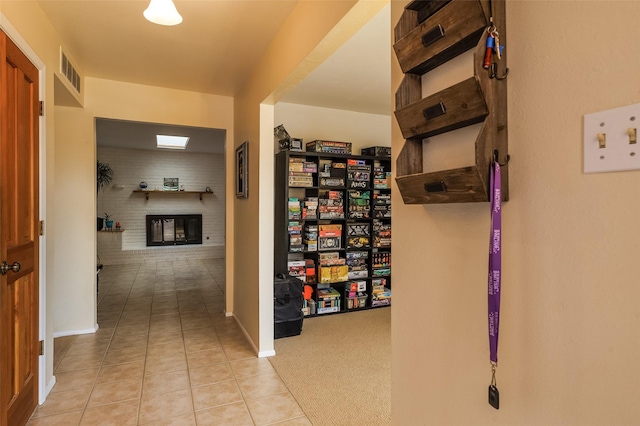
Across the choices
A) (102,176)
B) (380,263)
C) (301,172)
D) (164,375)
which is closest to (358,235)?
(380,263)

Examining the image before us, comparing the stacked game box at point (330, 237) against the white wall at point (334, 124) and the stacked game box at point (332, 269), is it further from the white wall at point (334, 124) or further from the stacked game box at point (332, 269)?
the white wall at point (334, 124)

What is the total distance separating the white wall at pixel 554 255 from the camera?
62 cm

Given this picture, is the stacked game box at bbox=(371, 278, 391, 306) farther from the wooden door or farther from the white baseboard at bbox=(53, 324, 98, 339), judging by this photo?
the wooden door

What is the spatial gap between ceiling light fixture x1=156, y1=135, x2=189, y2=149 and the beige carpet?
15.3 feet

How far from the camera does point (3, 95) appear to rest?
1.69 m

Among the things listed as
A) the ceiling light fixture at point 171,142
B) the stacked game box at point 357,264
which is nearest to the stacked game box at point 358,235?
Answer: the stacked game box at point 357,264

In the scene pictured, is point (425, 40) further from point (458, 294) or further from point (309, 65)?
point (309, 65)

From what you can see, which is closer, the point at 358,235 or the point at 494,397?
the point at 494,397

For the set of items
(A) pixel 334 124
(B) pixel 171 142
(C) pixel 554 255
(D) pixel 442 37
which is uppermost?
(B) pixel 171 142

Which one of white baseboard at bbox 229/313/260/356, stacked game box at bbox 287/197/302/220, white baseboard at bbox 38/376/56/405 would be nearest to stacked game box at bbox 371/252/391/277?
stacked game box at bbox 287/197/302/220

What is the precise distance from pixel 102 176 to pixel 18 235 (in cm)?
591

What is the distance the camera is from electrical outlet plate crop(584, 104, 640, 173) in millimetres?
605

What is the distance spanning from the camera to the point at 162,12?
5.54 feet

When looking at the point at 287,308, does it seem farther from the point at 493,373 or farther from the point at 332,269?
the point at 493,373
